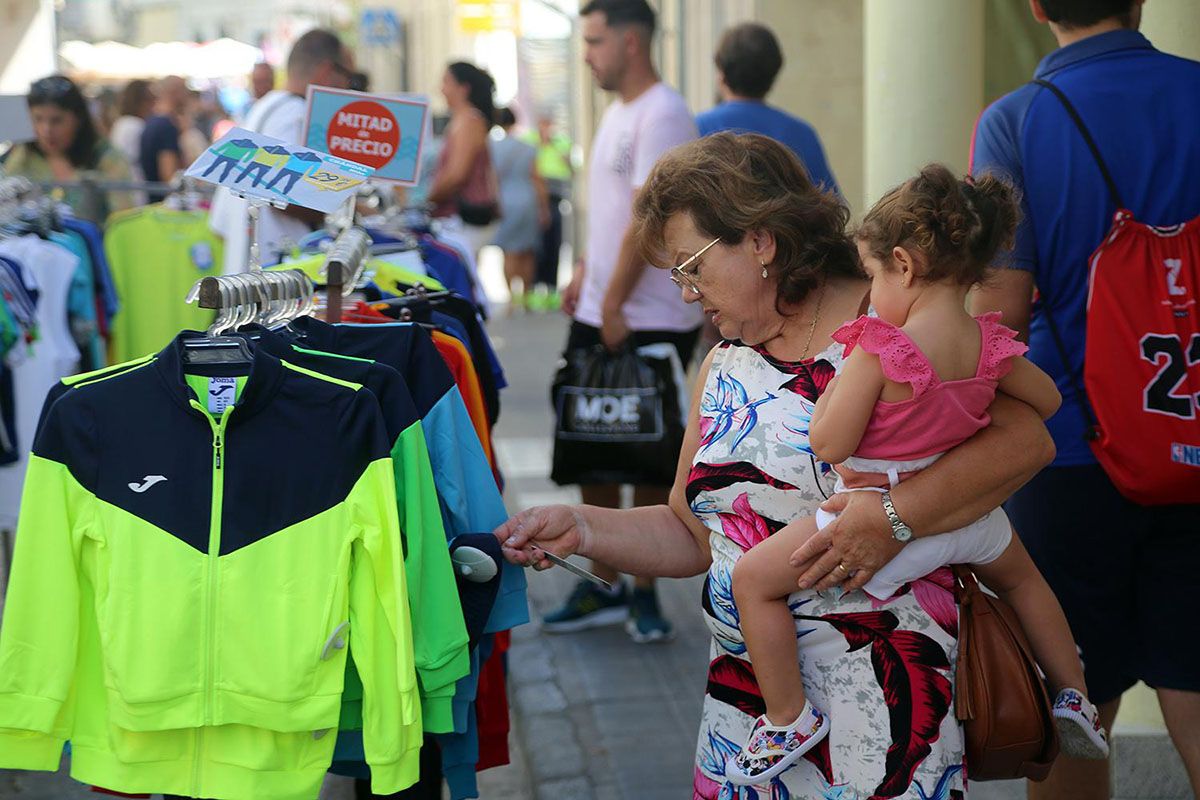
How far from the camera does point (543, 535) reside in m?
2.89

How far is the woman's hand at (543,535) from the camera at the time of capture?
2887 mm

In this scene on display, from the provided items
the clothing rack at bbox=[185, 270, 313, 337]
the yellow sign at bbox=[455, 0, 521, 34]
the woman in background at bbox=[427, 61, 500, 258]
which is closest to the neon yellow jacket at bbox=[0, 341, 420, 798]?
the clothing rack at bbox=[185, 270, 313, 337]

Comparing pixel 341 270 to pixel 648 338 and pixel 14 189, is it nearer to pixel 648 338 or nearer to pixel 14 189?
pixel 648 338

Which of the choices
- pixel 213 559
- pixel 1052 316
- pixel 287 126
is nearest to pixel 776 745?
pixel 213 559

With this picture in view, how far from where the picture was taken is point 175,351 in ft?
8.69

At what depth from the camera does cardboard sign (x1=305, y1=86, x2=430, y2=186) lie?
4.14 m

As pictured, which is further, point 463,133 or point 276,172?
point 463,133

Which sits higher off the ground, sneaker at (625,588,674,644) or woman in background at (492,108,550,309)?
woman in background at (492,108,550,309)

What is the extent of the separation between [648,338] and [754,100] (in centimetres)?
114

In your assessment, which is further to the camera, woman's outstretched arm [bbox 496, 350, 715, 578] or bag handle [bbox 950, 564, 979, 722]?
woman's outstretched arm [bbox 496, 350, 715, 578]

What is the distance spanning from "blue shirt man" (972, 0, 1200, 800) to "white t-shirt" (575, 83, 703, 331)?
2.38 m

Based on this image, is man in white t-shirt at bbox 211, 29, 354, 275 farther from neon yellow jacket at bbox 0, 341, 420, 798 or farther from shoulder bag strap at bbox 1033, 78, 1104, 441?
shoulder bag strap at bbox 1033, 78, 1104, 441

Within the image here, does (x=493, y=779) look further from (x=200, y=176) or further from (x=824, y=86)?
(x=824, y=86)

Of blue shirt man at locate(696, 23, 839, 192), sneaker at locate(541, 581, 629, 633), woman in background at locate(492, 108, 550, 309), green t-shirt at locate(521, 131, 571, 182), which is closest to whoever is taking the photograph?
blue shirt man at locate(696, 23, 839, 192)
